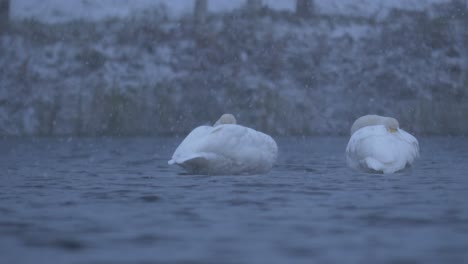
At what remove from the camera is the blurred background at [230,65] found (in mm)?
21984

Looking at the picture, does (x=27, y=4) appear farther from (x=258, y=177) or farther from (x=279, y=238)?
(x=279, y=238)

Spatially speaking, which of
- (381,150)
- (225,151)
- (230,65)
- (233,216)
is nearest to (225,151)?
(225,151)

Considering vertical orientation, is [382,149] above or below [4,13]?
below

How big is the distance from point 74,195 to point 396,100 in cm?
1675

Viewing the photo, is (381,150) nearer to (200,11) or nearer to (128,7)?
(200,11)

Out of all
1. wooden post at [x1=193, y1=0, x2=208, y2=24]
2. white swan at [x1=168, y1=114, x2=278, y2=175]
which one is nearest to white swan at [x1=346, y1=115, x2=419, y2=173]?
white swan at [x1=168, y1=114, x2=278, y2=175]

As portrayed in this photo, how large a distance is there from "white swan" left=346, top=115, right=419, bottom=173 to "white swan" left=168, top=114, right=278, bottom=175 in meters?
0.96

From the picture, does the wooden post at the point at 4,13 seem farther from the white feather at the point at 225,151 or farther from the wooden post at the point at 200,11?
the white feather at the point at 225,151

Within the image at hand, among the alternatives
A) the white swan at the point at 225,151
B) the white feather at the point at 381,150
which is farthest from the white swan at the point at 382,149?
the white swan at the point at 225,151

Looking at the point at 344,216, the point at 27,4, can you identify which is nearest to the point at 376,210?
the point at 344,216

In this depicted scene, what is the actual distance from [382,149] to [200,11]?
1649cm

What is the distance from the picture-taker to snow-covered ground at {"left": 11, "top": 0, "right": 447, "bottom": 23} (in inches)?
978

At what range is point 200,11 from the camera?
81.1 feet

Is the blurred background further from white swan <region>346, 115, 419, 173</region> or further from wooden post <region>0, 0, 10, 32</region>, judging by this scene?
white swan <region>346, 115, 419, 173</region>
